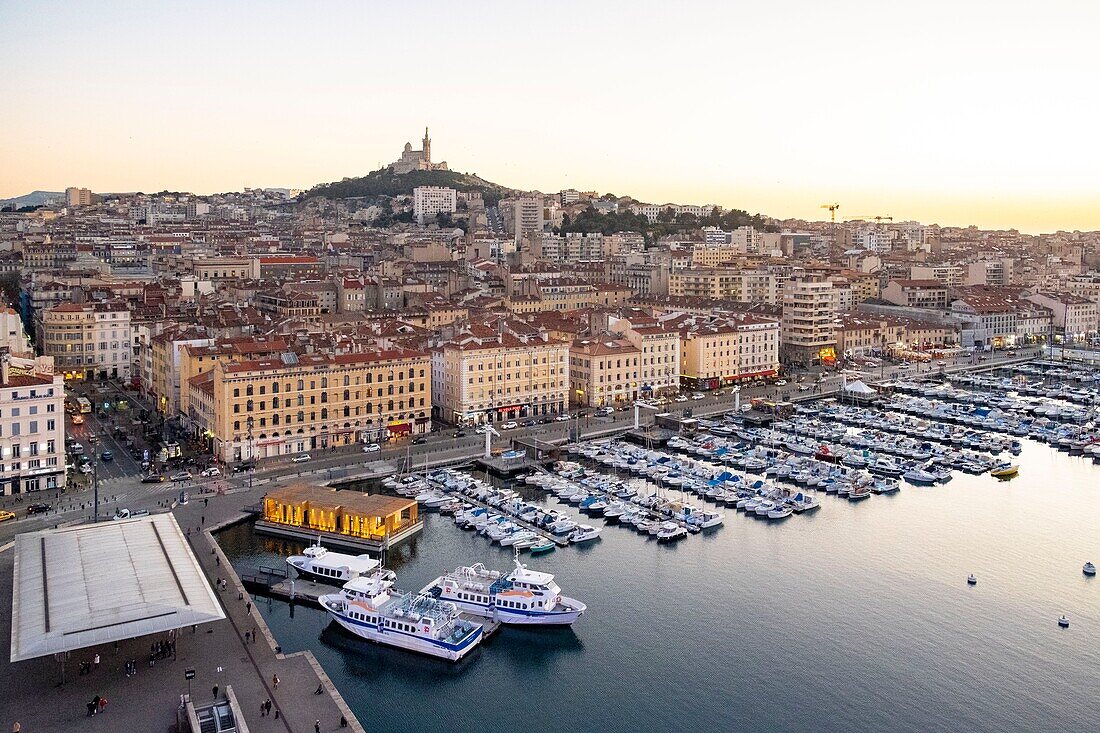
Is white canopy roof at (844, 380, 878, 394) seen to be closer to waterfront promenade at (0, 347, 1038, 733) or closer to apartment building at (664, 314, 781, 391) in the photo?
apartment building at (664, 314, 781, 391)

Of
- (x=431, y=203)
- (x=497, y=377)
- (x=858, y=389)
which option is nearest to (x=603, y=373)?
(x=497, y=377)

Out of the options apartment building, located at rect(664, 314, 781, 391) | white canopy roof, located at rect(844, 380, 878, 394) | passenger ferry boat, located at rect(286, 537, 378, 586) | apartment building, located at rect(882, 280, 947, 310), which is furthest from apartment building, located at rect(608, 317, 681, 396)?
apartment building, located at rect(882, 280, 947, 310)

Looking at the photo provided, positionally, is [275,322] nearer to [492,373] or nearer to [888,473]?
[492,373]

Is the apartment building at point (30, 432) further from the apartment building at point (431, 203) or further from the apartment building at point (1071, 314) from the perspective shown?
the apartment building at point (431, 203)

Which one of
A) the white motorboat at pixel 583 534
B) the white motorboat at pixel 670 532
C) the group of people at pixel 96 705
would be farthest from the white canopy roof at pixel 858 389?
the group of people at pixel 96 705

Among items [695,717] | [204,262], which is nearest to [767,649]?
[695,717]

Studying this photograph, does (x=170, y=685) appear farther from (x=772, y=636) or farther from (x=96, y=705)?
(x=772, y=636)
